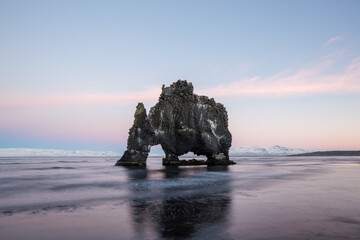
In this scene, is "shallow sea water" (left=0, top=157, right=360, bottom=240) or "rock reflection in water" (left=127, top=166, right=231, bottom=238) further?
"rock reflection in water" (left=127, top=166, right=231, bottom=238)

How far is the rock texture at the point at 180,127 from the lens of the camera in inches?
2413

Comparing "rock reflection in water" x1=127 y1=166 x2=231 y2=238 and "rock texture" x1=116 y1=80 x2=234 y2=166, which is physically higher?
"rock texture" x1=116 y1=80 x2=234 y2=166

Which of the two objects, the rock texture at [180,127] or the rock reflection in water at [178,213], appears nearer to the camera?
the rock reflection in water at [178,213]

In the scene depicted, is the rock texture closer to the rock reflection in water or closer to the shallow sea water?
the shallow sea water

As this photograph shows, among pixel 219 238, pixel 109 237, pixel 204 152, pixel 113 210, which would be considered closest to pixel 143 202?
pixel 113 210

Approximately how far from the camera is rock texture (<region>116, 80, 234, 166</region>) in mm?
61281

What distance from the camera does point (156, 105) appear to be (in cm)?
6506

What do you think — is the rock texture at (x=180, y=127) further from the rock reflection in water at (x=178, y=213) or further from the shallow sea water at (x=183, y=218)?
the rock reflection in water at (x=178, y=213)

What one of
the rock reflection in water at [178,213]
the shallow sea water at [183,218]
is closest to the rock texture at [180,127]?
the shallow sea water at [183,218]

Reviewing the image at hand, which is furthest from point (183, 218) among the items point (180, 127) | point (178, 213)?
point (180, 127)

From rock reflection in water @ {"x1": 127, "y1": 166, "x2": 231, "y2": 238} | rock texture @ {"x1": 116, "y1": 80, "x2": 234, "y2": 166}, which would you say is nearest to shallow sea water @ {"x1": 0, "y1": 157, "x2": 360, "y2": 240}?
rock reflection in water @ {"x1": 127, "y1": 166, "x2": 231, "y2": 238}

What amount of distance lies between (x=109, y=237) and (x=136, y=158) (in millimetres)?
52858

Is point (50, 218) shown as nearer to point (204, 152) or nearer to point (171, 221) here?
point (171, 221)

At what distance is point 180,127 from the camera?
213 feet
